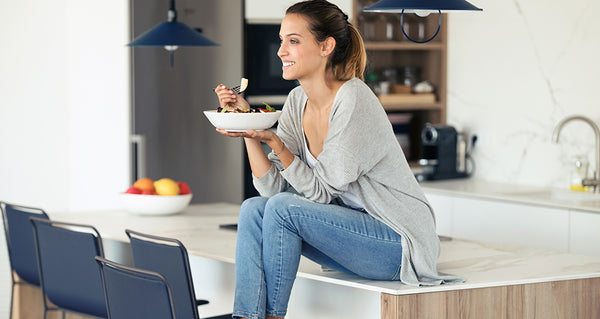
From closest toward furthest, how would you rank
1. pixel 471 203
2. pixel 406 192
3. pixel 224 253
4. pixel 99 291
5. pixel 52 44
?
pixel 406 192 < pixel 224 253 < pixel 99 291 < pixel 471 203 < pixel 52 44

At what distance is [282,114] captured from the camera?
8.80ft

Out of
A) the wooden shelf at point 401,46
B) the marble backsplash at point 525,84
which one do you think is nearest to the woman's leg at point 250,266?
the marble backsplash at point 525,84

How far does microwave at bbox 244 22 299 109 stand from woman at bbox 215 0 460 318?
2342 mm

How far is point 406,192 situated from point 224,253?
72cm

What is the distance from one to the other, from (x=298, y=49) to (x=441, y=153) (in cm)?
243

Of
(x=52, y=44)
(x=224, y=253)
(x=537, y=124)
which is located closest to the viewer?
(x=224, y=253)

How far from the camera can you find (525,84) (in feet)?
15.2

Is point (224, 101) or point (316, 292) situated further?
point (316, 292)

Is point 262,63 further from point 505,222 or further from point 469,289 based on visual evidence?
point 469,289

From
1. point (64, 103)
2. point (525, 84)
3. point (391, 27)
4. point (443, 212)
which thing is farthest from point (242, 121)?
point (391, 27)

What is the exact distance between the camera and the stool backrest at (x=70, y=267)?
9.88 feet

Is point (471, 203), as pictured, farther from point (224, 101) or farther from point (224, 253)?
point (224, 101)

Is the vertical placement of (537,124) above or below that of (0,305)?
above

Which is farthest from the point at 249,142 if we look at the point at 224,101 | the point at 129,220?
the point at 129,220
